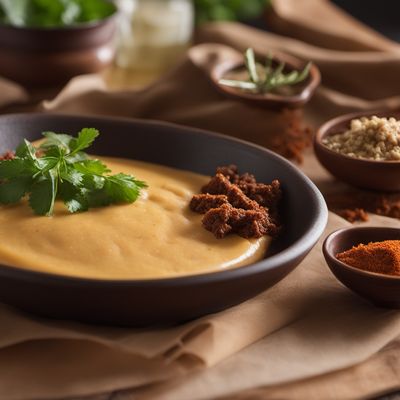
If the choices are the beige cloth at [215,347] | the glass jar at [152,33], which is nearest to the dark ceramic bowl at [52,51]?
the glass jar at [152,33]

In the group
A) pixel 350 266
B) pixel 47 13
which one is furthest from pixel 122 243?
pixel 47 13

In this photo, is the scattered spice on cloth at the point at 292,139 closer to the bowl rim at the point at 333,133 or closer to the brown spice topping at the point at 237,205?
the bowl rim at the point at 333,133

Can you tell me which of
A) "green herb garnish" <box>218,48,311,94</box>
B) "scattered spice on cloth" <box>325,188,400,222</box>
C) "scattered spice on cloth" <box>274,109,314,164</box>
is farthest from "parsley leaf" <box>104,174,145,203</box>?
"green herb garnish" <box>218,48,311,94</box>

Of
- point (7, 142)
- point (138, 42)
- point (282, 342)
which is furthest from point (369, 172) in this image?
point (138, 42)

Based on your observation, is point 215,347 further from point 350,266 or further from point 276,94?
point 276,94

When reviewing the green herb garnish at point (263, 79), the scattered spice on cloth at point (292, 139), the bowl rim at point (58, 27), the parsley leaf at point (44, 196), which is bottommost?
the scattered spice on cloth at point (292, 139)

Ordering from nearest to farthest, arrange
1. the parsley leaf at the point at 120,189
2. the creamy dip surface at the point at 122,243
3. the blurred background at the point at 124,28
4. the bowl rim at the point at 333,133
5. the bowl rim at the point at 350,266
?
the creamy dip surface at the point at 122,243
the bowl rim at the point at 350,266
the parsley leaf at the point at 120,189
the bowl rim at the point at 333,133
the blurred background at the point at 124,28
